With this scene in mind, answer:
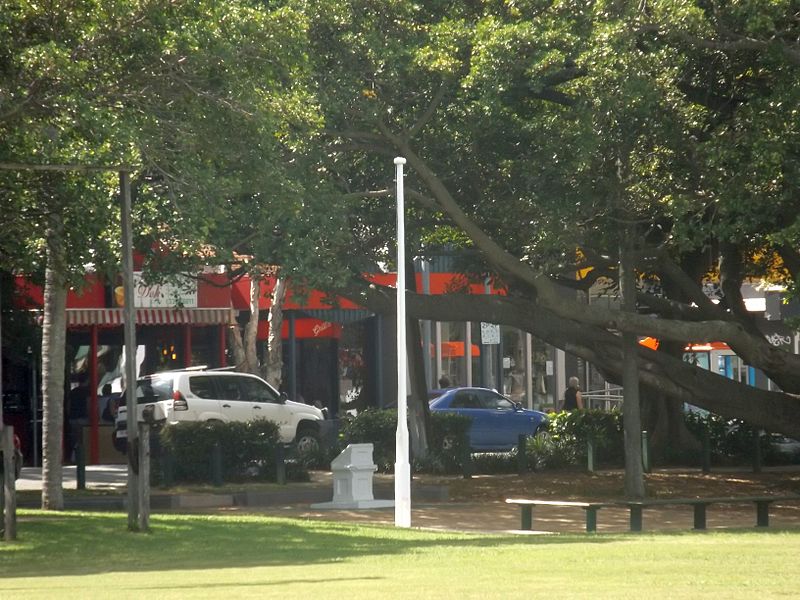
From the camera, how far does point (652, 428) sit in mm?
28422

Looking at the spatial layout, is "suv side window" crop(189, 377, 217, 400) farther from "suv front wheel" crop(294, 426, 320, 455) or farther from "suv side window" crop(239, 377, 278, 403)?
"suv front wheel" crop(294, 426, 320, 455)

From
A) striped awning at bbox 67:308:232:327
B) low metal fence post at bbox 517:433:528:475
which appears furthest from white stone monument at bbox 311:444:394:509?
striped awning at bbox 67:308:232:327

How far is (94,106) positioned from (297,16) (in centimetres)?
318

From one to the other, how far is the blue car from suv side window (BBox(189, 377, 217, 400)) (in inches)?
216

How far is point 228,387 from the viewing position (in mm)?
28078

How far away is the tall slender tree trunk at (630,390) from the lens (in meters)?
20.9

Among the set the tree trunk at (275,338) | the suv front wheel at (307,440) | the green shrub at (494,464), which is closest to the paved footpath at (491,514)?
the green shrub at (494,464)

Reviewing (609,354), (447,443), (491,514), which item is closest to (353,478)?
(491,514)

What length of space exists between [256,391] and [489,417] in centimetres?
589

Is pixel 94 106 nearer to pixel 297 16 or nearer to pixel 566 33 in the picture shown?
pixel 297 16

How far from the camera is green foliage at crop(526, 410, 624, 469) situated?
26.8 m

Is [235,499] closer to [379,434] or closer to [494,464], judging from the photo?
[379,434]

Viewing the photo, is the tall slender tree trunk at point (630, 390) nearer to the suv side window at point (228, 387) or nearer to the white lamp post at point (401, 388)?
the white lamp post at point (401, 388)

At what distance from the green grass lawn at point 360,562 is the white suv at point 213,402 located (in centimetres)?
862
